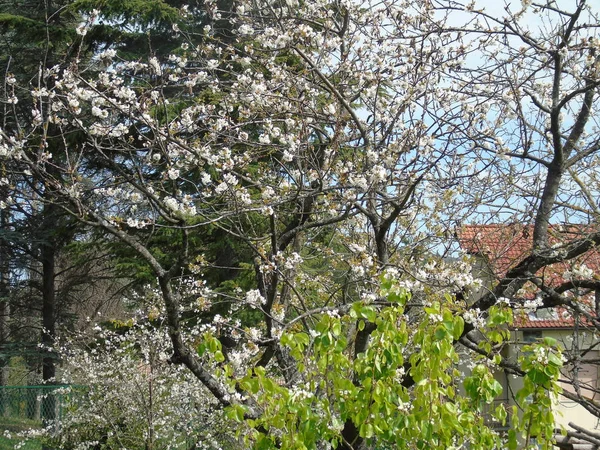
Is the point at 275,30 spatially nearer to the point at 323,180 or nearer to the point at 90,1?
the point at 323,180

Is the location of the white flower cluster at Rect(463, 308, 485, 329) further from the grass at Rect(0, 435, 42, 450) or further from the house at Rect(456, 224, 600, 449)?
the grass at Rect(0, 435, 42, 450)

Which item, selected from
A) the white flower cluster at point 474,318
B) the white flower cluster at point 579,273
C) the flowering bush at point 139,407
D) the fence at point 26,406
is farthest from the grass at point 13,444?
the white flower cluster at point 579,273

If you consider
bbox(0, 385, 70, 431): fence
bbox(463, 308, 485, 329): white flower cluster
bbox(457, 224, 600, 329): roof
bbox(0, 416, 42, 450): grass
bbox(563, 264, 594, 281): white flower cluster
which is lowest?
bbox(0, 416, 42, 450): grass

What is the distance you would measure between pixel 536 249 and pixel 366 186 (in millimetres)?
1211

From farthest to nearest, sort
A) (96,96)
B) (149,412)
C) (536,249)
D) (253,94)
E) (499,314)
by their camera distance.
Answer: (149,412) < (253,94) < (96,96) < (536,249) < (499,314)

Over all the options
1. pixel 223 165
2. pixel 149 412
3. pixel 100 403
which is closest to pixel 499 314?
pixel 223 165

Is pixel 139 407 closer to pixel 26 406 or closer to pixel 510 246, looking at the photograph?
pixel 26 406

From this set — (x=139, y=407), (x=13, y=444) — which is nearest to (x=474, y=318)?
(x=139, y=407)

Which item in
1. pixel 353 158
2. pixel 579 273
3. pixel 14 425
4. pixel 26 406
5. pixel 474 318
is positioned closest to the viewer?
pixel 474 318

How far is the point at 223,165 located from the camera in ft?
16.1

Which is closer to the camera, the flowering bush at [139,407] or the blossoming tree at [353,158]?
the blossoming tree at [353,158]

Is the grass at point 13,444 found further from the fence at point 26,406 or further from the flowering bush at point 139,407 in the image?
the flowering bush at point 139,407

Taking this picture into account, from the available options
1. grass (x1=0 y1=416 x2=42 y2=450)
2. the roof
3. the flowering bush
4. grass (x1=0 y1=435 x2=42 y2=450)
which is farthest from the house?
grass (x1=0 y1=416 x2=42 y2=450)

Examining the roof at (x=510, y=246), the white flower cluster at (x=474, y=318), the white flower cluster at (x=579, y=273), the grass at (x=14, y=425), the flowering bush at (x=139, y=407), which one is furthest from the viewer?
the grass at (x=14, y=425)
